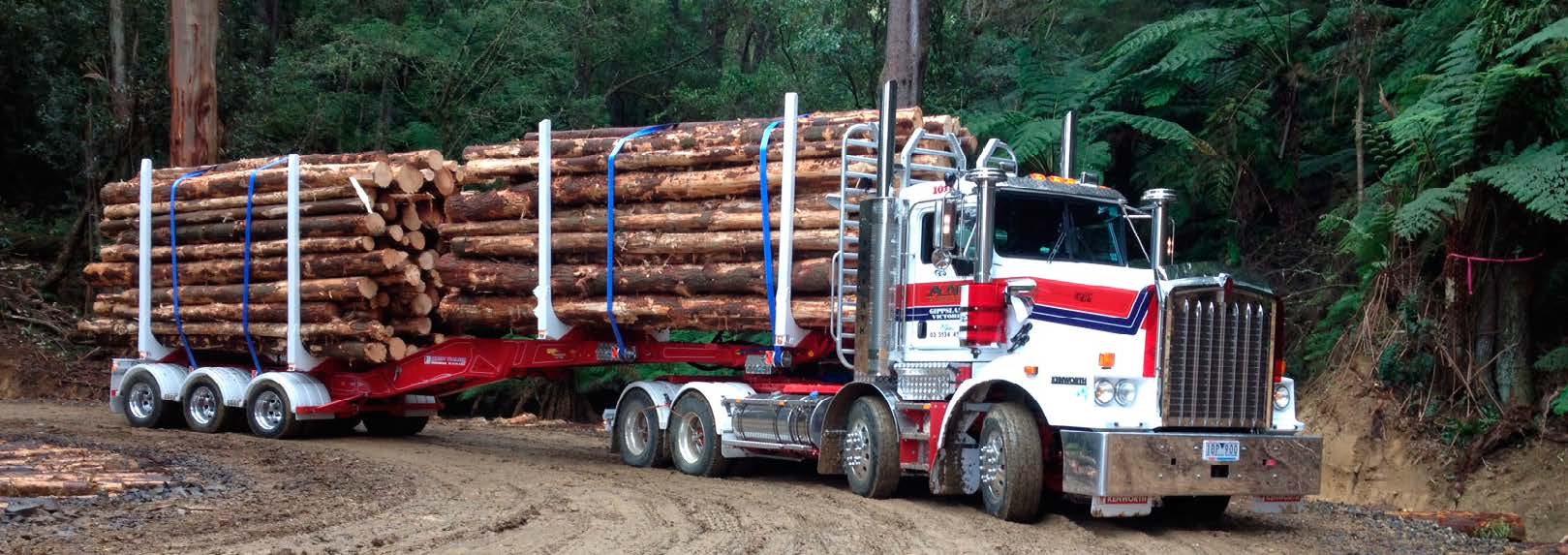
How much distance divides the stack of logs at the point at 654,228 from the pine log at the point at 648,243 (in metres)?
0.01

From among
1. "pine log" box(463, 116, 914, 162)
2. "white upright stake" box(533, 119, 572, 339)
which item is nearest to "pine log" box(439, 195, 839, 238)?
"white upright stake" box(533, 119, 572, 339)

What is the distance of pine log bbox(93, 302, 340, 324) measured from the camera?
1662 cm

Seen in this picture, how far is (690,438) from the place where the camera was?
555 inches

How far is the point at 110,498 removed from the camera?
10.5m

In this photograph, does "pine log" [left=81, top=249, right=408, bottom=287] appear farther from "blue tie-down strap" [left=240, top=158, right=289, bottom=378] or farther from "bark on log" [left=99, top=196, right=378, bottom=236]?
"bark on log" [left=99, top=196, right=378, bottom=236]

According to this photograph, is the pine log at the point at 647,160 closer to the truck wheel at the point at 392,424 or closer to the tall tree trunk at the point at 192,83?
the truck wheel at the point at 392,424

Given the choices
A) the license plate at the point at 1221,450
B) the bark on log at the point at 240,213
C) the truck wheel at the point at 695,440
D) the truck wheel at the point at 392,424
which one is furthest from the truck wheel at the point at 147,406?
the license plate at the point at 1221,450

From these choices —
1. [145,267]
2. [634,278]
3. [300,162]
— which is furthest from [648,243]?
[145,267]

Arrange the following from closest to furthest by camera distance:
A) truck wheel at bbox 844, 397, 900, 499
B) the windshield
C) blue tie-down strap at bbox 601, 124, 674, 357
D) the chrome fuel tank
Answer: the windshield
truck wheel at bbox 844, 397, 900, 499
the chrome fuel tank
blue tie-down strap at bbox 601, 124, 674, 357

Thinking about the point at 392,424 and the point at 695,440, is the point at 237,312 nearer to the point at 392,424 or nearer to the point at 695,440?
the point at 392,424

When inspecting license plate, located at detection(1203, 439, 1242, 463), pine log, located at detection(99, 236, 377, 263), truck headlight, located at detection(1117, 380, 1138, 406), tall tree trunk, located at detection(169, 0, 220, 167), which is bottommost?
license plate, located at detection(1203, 439, 1242, 463)

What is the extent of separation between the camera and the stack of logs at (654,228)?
508 inches

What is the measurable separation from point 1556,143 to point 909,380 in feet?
22.1

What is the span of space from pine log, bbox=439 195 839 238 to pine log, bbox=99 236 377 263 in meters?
1.52
